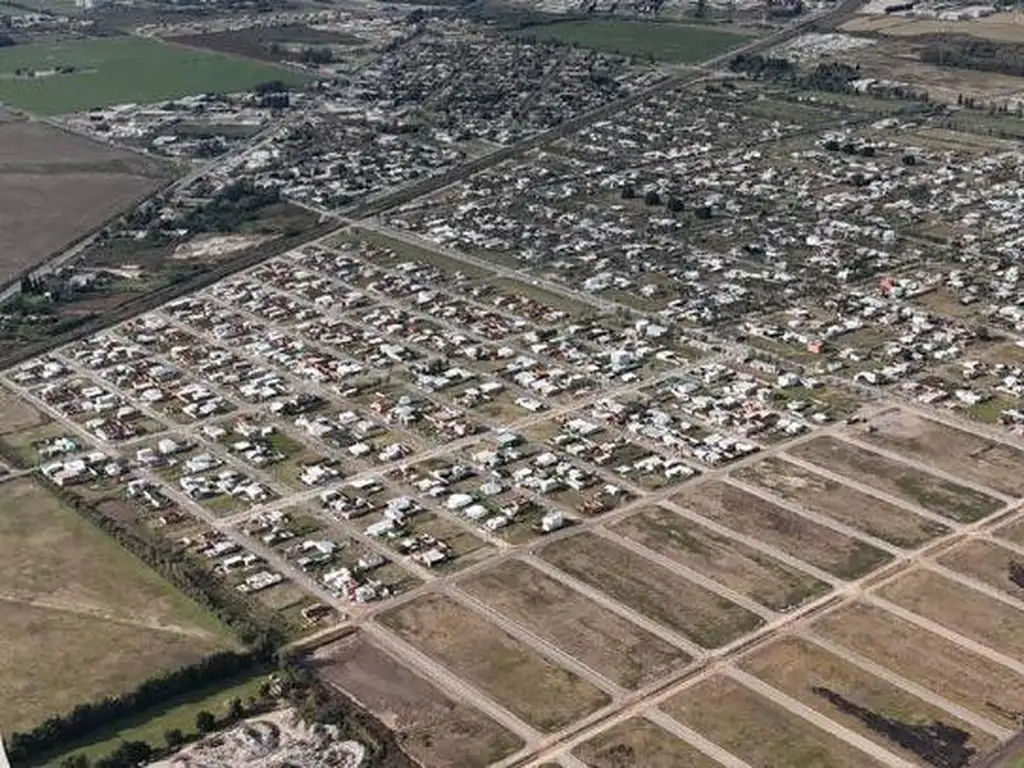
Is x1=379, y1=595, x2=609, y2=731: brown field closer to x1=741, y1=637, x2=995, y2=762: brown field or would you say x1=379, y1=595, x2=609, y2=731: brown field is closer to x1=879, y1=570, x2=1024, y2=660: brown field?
x1=741, y1=637, x2=995, y2=762: brown field

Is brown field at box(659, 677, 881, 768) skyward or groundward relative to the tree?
groundward

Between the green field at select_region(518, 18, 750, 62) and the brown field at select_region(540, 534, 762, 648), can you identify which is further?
the green field at select_region(518, 18, 750, 62)

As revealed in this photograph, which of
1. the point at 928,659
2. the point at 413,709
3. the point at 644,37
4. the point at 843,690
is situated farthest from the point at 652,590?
the point at 644,37

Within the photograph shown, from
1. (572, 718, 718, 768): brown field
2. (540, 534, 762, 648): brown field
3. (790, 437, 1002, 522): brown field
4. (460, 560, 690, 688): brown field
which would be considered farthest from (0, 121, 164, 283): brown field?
(572, 718, 718, 768): brown field

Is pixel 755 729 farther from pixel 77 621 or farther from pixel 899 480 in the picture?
pixel 77 621

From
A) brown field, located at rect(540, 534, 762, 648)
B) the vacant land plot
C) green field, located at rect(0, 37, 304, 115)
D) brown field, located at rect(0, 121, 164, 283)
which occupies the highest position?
green field, located at rect(0, 37, 304, 115)

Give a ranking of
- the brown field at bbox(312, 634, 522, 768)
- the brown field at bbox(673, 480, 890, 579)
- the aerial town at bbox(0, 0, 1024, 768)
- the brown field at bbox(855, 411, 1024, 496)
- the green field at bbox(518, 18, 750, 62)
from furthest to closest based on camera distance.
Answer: the green field at bbox(518, 18, 750, 62), the brown field at bbox(855, 411, 1024, 496), the brown field at bbox(673, 480, 890, 579), the aerial town at bbox(0, 0, 1024, 768), the brown field at bbox(312, 634, 522, 768)

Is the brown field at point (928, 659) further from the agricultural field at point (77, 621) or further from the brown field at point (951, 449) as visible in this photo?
the agricultural field at point (77, 621)
